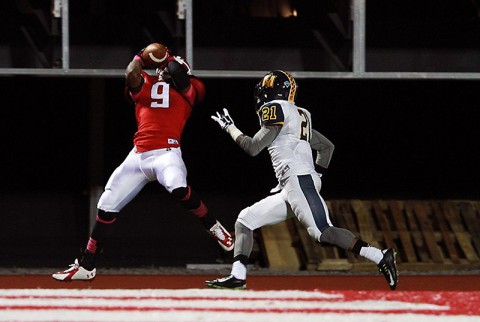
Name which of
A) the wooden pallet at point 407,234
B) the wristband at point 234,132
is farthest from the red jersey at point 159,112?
the wooden pallet at point 407,234

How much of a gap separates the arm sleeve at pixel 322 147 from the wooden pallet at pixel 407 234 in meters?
4.01

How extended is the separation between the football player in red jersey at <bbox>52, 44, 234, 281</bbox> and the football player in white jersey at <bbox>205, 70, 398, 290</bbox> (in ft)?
2.65

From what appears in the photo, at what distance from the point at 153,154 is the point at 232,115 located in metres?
4.72

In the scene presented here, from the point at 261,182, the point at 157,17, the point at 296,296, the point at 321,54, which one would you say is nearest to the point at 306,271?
the point at 261,182

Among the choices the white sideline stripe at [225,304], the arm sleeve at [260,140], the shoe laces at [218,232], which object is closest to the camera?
the white sideline stripe at [225,304]

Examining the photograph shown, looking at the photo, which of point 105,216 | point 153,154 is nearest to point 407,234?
point 153,154

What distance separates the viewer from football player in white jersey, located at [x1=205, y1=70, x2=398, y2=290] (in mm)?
8438

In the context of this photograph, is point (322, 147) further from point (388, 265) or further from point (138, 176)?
point (138, 176)

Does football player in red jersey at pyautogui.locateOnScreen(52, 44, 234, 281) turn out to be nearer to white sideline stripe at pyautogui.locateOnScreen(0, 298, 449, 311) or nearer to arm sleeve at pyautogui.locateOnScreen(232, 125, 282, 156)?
arm sleeve at pyautogui.locateOnScreen(232, 125, 282, 156)

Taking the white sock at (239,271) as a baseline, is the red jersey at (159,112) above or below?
above

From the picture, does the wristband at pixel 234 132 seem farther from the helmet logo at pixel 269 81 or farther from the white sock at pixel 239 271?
the white sock at pixel 239 271

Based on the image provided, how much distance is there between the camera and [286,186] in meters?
8.70

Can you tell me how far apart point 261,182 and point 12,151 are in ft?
10.3

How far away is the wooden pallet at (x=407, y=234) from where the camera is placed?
522 inches
